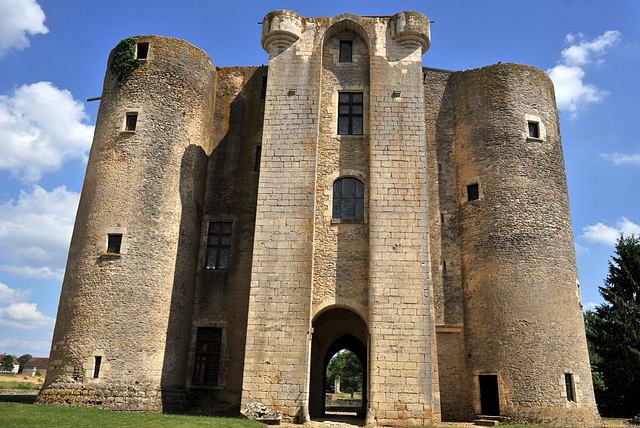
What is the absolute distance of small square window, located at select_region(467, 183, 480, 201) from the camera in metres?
19.2

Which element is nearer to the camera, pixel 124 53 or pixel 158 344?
pixel 158 344

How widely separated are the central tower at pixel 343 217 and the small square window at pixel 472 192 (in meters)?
3.56

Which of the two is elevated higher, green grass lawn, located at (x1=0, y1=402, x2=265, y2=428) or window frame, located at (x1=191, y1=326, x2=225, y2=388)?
window frame, located at (x1=191, y1=326, x2=225, y2=388)

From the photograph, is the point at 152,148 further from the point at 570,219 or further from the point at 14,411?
the point at 570,219

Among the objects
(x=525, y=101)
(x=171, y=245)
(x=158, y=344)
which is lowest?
(x=158, y=344)

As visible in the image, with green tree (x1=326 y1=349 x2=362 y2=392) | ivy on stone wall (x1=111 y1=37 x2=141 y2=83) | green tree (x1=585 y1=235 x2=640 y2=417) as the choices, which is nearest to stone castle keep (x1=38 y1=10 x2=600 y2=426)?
ivy on stone wall (x1=111 y1=37 x2=141 y2=83)

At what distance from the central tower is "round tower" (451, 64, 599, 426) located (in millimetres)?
2697

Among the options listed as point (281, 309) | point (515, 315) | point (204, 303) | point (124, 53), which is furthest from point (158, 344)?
point (515, 315)

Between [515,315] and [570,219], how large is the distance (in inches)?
186

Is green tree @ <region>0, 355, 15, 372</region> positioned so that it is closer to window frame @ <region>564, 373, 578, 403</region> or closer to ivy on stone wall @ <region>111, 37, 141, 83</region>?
ivy on stone wall @ <region>111, 37, 141, 83</region>

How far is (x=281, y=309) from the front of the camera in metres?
15.4

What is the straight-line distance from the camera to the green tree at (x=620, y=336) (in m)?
23.3

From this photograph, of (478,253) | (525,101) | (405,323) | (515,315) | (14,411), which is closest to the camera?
(14,411)

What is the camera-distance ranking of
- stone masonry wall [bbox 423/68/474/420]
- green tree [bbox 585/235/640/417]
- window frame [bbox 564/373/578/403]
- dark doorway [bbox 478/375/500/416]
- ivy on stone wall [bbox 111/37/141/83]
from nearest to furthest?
1. window frame [bbox 564/373/578/403]
2. dark doorway [bbox 478/375/500/416]
3. stone masonry wall [bbox 423/68/474/420]
4. ivy on stone wall [bbox 111/37/141/83]
5. green tree [bbox 585/235/640/417]
